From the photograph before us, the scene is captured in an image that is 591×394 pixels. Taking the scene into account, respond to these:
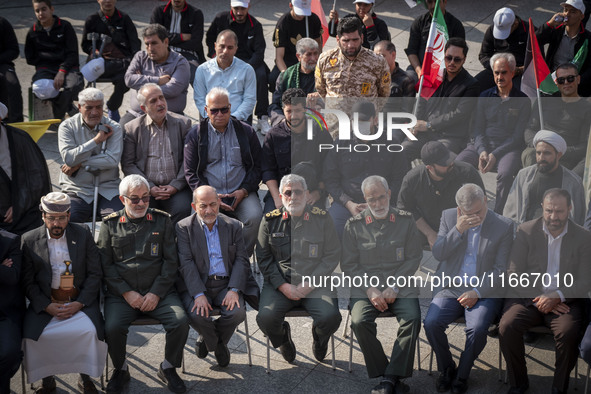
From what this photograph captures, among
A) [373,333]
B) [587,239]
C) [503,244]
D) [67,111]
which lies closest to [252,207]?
[373,333]

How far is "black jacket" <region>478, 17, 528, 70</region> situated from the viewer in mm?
9719

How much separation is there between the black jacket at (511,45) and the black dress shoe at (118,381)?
217 inches

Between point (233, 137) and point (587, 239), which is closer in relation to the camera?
point (587, 239)

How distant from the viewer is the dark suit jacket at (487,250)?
6.54m

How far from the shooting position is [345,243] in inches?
268

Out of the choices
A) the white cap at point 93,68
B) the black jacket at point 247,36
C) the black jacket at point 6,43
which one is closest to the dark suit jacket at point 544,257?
the black jacket at point 247,36

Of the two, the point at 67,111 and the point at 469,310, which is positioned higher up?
the point at 67,111

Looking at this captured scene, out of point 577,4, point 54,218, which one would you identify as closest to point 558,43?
point 577,4

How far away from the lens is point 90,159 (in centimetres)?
766

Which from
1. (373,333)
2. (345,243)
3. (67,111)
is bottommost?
(373,333)

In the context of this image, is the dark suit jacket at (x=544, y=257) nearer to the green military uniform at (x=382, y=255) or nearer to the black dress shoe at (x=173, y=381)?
the green military uniform at (x=382, y=255)

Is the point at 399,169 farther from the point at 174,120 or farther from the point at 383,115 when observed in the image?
the point at 174,120

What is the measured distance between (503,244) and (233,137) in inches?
107

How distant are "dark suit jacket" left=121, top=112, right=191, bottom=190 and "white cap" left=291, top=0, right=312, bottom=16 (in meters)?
2.70
